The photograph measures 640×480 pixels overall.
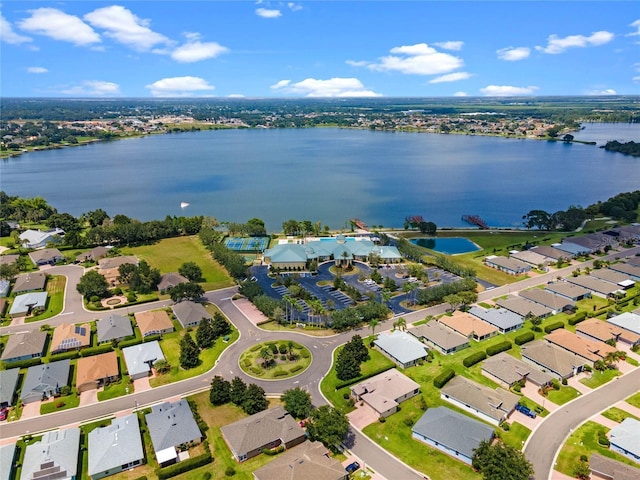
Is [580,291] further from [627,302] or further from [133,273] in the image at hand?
[133,273]

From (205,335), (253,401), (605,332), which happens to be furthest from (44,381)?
(605,332)

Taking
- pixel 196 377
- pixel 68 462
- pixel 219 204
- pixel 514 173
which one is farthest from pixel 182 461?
pixel 514 173

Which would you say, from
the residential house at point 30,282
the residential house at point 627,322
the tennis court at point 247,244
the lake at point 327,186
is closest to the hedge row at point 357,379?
the residential house at point 627,322

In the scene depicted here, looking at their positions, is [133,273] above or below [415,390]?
above

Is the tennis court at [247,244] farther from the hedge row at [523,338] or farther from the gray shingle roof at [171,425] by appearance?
the hedge row at [523,338]

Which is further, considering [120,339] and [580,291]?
[580,291]

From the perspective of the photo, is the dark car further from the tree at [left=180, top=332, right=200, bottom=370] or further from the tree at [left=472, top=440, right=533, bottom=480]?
the tree at [left=180, top=332, right=200, bottom=370]
